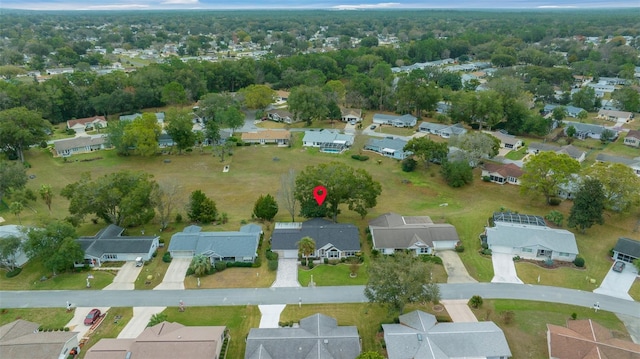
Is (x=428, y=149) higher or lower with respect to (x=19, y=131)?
lower

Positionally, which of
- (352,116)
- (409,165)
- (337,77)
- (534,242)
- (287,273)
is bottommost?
(352,116)

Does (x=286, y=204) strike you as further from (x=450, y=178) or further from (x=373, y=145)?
(x=373, y=145)

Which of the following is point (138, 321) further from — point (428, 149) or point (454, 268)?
point (428, 149)

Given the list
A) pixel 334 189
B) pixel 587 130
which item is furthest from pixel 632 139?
pixel 334 189

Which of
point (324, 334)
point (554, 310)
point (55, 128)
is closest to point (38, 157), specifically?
point (55, 128)

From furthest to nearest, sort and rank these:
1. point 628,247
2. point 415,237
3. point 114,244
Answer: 1. point 415,237
2. point 114,244
3. point 628,247

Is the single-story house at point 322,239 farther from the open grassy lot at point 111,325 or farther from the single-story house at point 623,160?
the single-story house at point 623,160
